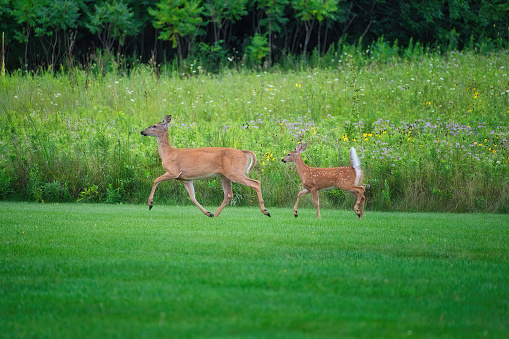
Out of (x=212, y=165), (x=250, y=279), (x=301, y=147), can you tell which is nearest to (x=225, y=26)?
(x=301, y=147)

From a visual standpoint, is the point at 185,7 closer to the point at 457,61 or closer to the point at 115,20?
the point at 115,20

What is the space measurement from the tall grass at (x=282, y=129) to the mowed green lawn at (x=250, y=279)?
3.50 metres

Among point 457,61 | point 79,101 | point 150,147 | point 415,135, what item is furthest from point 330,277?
point 457,61

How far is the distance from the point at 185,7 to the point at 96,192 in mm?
17318

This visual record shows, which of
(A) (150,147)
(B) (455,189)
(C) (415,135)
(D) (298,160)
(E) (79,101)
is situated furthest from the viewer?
(E) (79,101)

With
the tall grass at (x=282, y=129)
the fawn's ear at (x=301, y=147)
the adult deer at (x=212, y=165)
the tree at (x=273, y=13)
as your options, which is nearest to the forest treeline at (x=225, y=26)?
the tree at (x=273, y=13)

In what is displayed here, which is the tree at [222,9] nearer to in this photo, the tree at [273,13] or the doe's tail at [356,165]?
the tree at [273,13]

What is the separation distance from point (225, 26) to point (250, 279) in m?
29.3

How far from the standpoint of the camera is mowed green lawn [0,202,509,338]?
4477 mm

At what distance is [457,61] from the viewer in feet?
73.0

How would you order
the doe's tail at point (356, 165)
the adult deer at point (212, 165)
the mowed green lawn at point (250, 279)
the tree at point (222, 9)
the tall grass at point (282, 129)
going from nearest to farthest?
the mowed green lawn at point (250, 279) → the adult deer at point (212, 165) → the doe's tail at point (356, 165) → the tall grass at point (282, 129) → the tree at point (222, 9)

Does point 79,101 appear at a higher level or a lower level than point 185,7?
lower

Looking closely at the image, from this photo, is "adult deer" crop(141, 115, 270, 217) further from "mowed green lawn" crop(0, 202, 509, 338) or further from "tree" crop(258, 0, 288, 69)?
"tree" crop(258, 0, 288, 69)

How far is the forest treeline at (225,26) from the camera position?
1136 inches
